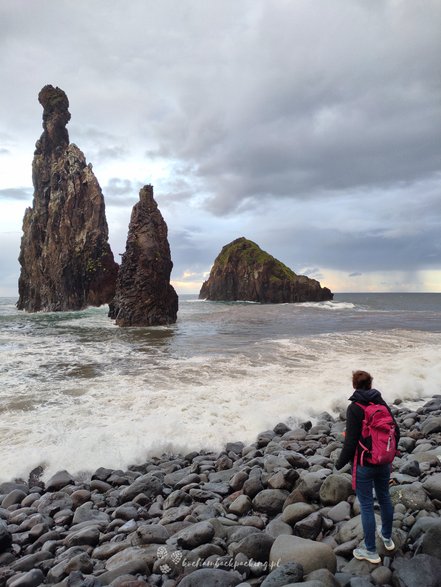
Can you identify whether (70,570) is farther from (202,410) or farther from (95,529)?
(202,410)

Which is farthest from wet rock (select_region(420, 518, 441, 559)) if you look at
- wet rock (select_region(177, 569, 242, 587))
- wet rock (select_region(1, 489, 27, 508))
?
wet rock (select_region(1, 489, 27, 508))

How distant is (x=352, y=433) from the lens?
13.8ft

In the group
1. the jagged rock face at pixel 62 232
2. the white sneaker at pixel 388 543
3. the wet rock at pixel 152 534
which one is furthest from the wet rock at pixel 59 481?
the jagged rock face at pixel 62 232

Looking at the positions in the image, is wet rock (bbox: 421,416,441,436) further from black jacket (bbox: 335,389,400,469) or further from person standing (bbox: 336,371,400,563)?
black jacket (bbox: 335,389,400,469)

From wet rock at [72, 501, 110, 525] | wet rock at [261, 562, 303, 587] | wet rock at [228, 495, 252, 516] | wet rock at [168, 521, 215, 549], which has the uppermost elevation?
A: wet rock at [261, 562, 303, 587]

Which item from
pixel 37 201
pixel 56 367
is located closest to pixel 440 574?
pixel 56 367

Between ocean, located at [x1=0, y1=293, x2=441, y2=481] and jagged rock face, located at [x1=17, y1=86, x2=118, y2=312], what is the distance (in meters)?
49.3

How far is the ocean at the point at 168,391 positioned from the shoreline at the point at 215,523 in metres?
0.77

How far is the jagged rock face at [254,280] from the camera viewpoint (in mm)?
105312

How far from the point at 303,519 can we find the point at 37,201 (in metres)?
88.7

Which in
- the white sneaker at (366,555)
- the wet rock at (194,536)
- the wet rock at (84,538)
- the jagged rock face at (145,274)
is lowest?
the wet rock at (84,538)

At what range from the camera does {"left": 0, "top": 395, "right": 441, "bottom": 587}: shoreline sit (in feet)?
13.0

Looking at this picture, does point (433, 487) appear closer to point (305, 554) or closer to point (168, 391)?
point (305, 554)

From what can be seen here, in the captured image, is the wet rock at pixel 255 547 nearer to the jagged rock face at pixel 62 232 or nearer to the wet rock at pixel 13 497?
the wet rock at pixel 13 497
